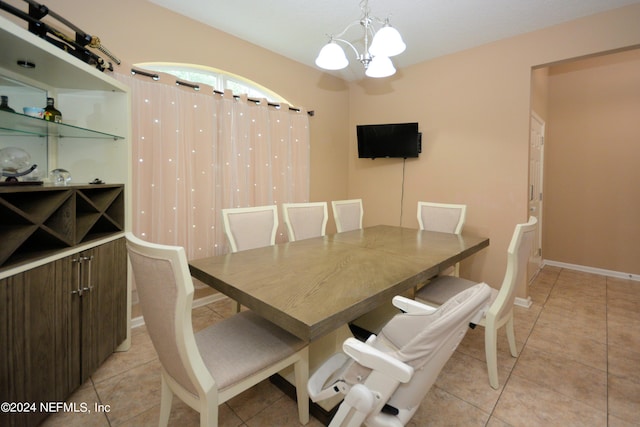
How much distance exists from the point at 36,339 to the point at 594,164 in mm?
5700

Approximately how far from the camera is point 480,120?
315 centimetres

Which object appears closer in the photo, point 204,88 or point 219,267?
point 219,267

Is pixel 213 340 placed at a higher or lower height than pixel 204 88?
lower

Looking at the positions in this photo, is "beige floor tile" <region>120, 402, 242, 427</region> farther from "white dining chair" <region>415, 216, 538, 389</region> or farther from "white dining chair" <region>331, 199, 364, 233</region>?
"white dining chair" <region>331, 199, 364, 233</region>

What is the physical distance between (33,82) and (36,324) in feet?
4.86

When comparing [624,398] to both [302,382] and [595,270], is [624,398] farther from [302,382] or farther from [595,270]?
[595,270]

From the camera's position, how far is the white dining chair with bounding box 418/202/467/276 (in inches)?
110

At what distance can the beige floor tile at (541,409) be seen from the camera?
4.93 ft

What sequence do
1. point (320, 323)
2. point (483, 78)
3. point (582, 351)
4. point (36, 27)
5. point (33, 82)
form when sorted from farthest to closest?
point (483, 78) → point (582, 351) → point (33, 82) → point (36, 27) → point (320, 323)

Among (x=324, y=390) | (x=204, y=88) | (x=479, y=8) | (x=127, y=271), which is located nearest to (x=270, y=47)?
(x=204, y=88)

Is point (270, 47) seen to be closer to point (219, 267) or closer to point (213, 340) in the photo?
point (219, 267)

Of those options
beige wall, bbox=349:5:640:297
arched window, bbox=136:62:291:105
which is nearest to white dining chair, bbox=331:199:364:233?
beige wall, bbox=349:5:640:297

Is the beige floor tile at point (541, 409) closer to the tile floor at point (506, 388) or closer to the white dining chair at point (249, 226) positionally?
the tile floor at point (506, 388)

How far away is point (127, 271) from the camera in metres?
2.04
